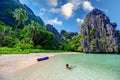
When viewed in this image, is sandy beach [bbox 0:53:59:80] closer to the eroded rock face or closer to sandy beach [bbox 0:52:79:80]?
sandy beach [bbox 0:52:79:80]

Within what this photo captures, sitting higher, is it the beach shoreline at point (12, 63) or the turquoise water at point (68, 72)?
the beach shoreline at point (12, 63)

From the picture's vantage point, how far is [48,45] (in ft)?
380

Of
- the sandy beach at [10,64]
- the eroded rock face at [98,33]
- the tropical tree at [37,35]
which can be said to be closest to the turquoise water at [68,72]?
the sandy beach at [10,64]

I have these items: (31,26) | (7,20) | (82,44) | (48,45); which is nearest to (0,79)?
(31,26)

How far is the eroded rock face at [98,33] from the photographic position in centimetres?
11725

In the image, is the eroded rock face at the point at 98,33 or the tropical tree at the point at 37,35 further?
the eroded rock face at the point at 98,33

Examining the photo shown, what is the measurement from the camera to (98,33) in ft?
413

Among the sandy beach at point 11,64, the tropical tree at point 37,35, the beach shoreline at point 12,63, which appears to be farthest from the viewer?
the tropical tree at point 37,35

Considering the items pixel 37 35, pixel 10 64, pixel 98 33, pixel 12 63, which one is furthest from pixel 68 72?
pixel 98 33

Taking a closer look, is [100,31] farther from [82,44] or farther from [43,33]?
[43,33]

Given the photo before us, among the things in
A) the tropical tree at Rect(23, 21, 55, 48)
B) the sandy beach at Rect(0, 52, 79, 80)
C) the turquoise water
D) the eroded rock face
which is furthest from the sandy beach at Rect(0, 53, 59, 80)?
the eroded rock face

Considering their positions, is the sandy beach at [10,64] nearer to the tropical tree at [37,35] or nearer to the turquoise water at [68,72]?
the turquoise water at [68,72]

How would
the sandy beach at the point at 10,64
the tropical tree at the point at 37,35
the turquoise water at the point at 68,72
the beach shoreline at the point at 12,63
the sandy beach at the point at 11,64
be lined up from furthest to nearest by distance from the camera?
the tropical tree at the point at 37,35 → the beach shoreline at the point at 12,63 → the sandy beach at the point at 11,64 → the sandy beach at the point at 10,64 → the turquoise water at the point at 68,72

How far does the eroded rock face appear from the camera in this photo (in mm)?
117250
